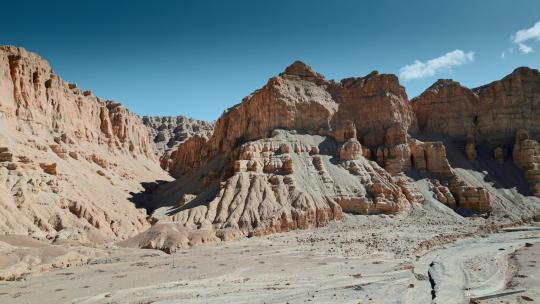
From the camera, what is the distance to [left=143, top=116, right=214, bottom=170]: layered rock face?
14150 centimetres

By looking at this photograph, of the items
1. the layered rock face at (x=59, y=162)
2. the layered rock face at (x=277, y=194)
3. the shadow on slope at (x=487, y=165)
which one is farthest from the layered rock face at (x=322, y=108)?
the layered rock face at (x=59, y=162)

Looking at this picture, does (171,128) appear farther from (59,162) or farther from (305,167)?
(305,167)

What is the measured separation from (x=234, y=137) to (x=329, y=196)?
25.0m

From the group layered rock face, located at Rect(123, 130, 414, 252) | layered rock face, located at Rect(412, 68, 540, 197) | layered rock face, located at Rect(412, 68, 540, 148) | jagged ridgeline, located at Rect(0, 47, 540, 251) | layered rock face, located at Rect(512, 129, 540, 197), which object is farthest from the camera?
layered rock face, located at Rect(412, 68, 540, 148)

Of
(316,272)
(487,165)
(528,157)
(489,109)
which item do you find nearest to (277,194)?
(316,272)

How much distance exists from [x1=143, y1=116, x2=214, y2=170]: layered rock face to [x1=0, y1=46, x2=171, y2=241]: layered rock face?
178ft

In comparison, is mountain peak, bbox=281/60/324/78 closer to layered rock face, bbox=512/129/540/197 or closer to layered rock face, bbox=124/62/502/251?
layered rock face, bbox=124/62/502/251

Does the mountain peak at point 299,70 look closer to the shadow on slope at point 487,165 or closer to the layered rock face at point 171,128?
the shadow on slope at point 487,165

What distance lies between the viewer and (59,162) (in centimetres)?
5025

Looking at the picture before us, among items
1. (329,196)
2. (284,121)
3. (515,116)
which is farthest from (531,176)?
(284,121)

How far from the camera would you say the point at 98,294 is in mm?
24453

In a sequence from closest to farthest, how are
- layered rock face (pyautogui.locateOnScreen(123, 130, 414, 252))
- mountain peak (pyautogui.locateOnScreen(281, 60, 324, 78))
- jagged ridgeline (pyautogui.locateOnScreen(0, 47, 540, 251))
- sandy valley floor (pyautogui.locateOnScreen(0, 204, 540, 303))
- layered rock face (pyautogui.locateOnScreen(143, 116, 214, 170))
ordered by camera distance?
sandy valley floor (pyautogui.locateOnScreen(0, 204, 540, 303)) < jagged ridgeline (pyautogui.locateOnScreen(0, 47, 540, 251)) < layered rock face (pyautogui.locateOnScreen(123, 130, 414, 252)) < mountain peak (pyautogui.locateOnScreen(281, 60, 324, 78)) < layered rock face (pyautogui.locateOnScreen(143, 116, 214, 170))

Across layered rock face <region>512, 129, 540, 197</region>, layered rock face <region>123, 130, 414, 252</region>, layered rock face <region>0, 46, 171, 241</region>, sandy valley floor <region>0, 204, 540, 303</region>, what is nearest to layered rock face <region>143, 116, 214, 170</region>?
layered rock face <region>0, 46, 171, 241</region>

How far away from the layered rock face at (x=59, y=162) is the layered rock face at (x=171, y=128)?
54.3 m
